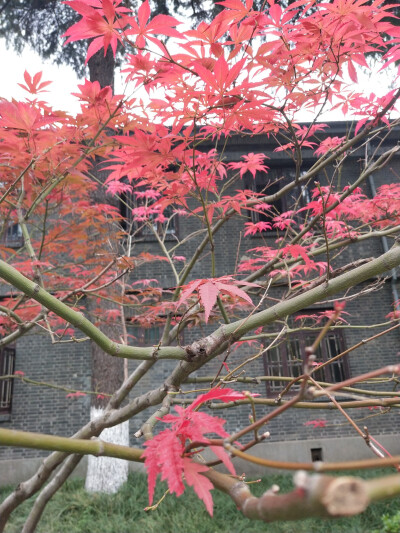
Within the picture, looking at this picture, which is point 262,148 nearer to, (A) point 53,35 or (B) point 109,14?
(A) point 53,35

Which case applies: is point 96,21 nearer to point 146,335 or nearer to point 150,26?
point 150,26

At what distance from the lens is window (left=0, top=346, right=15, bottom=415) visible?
7967 mm

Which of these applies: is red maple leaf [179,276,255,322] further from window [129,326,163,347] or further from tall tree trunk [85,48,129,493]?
window [129,326,163,347]

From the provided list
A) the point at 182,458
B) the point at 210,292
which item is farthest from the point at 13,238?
the point at 182,458

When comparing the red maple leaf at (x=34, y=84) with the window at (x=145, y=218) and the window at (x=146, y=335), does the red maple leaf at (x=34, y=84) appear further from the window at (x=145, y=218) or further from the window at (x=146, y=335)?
the window at (x=146, y=335)

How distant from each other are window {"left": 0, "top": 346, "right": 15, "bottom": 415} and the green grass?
2400 millimetres

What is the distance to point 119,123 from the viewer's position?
2715 millimetres

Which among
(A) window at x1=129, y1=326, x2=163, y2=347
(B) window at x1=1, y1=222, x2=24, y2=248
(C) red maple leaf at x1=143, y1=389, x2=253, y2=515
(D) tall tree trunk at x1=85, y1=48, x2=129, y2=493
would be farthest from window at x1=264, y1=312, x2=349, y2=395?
(C) red maple leaf at x1=143, y1=389, x2=253, y2=515

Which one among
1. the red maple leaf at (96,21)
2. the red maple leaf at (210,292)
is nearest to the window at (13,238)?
the red maple leaf at (96,21)

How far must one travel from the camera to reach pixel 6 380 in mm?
8039

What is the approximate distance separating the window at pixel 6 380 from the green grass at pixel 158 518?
2400 mm

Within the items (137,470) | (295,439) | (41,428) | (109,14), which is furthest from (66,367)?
(109,14)

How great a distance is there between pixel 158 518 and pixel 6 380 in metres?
4.35

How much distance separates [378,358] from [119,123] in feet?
24.6
